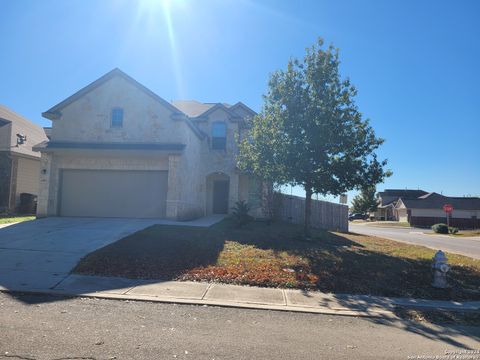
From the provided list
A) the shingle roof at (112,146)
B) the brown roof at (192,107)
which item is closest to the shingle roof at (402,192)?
the brown roof at (192,107)

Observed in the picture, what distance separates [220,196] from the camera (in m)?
24.1

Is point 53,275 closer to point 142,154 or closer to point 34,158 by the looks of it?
point 142,154

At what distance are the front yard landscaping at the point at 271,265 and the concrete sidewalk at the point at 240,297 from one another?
1.46ft

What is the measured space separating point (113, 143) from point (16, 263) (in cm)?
991

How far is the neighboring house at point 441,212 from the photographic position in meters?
50.1

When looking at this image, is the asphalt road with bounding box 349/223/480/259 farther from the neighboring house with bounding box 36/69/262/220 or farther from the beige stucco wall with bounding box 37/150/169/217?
the beige stucco wall with bounding box 37/150/169/217

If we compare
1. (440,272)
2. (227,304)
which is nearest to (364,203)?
(440,272)

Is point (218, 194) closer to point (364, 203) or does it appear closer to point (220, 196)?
point (220, 196)

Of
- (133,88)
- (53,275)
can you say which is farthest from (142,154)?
(53,275)

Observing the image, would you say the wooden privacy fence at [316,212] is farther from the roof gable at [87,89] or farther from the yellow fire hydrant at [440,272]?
the yellow fire hydrant at [440,272]

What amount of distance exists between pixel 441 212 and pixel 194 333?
56.9m

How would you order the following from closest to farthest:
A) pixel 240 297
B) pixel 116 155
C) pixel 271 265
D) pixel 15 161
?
1. pixel 240 297
2. pixel 271 265
3. pixel 116 155
4. pixel 15 161

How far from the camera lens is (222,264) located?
31.4 ft

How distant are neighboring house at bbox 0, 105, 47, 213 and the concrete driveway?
8.90 meters
